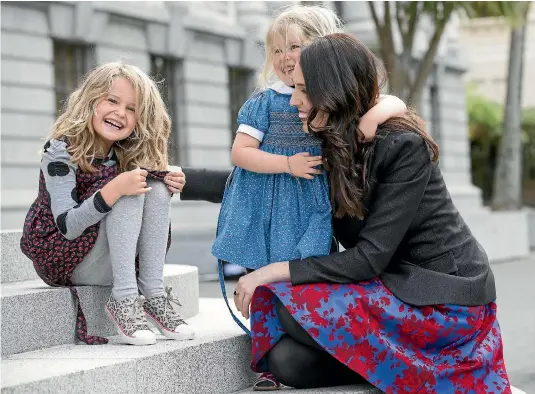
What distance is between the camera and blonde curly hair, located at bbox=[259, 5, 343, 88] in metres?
3.92

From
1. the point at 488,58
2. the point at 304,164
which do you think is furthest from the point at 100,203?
the point at 488,58

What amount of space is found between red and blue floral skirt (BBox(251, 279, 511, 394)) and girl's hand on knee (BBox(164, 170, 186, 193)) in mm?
694

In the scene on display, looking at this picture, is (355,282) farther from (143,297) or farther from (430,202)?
(143,297)

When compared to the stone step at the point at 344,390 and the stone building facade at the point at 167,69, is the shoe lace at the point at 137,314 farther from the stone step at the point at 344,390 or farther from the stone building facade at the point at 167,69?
the stone building facade at the point at 167,69

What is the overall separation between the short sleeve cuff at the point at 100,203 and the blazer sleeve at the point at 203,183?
58cm

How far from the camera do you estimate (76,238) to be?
3.61 m

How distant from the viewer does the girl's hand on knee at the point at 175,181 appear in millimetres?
3760

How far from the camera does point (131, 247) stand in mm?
3570

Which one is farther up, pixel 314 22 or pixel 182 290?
pixel 314 22

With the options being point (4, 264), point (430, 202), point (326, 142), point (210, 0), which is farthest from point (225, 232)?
point (210, 0)

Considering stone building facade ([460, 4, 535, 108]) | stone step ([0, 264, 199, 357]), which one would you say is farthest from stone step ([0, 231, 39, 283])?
stone building facade ([460, 4, 535, 108])

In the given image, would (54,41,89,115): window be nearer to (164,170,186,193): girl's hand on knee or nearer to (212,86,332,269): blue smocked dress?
(164,170,186,193): girl's hand on knee

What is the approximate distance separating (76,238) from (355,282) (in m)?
1.09

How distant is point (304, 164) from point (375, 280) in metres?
0.48
